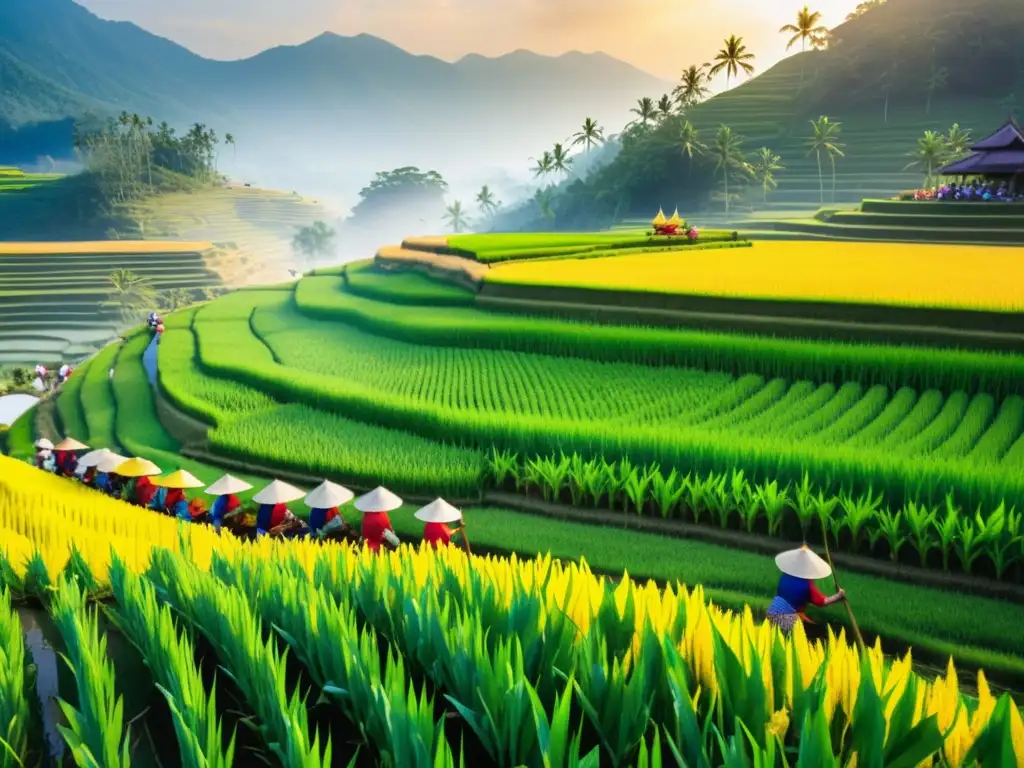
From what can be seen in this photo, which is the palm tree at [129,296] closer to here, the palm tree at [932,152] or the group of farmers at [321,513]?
the group of farmers at [321,513]

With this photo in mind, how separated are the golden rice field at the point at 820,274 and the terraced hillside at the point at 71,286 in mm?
22368

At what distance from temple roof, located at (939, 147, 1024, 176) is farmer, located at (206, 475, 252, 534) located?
22.2m

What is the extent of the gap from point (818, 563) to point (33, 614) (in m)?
4.23

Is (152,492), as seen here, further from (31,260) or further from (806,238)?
(31,260)

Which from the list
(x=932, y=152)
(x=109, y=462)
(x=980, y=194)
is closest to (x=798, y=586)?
(x=109, y=462)

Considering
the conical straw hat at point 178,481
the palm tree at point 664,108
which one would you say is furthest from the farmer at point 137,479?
the palm tree at point 664,108

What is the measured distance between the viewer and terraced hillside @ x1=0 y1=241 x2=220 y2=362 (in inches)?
→ 1235

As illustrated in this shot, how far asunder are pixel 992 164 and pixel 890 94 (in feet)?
97.5

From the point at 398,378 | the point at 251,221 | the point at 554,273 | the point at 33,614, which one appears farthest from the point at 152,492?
the point at 251,221

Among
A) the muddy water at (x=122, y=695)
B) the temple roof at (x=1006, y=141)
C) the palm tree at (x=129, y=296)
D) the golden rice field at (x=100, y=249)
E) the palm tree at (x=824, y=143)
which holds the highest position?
the palm tree at (x=824, y=143)

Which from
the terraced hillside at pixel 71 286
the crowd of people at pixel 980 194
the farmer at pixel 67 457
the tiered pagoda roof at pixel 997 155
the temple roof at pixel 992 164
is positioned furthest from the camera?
the terraced hillside at pixel 71 286

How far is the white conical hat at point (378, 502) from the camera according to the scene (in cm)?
614

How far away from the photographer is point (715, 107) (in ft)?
175

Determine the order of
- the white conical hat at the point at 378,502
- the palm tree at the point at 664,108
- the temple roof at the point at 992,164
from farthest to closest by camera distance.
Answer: the palm tree at the point at 664,108 → the temple roof at the point at 992,164 → the white conical hat at the point at 378,502
